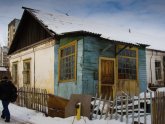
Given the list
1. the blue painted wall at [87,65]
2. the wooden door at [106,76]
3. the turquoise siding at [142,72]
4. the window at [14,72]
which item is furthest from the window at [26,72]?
the turquoise siding at [142,72]

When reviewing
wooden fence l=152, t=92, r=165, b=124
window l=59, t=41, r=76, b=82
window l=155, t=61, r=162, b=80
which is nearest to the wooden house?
window l=59, t=41, r=76, b=82

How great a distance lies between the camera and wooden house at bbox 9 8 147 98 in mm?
13805

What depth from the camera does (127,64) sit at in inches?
621

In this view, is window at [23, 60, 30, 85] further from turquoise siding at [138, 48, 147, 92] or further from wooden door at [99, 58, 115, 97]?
turquoise siding at [138, 48, 147, 92]

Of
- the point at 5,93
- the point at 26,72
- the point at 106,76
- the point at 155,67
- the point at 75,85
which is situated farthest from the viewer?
the point at 155,67

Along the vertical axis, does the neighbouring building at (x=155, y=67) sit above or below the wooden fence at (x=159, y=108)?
above

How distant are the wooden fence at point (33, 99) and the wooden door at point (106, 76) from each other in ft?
9.56

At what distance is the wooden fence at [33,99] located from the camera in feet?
40.2

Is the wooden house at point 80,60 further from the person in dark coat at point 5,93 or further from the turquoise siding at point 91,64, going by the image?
the person in dark coat at point 5,93

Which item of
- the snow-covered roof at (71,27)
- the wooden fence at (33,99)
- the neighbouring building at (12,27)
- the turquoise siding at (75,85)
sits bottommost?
the wooden fence at (33,99)

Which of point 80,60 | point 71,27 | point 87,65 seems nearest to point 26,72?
point 71,27

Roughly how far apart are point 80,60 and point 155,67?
30.2ft

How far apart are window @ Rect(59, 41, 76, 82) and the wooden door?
1.45 meters

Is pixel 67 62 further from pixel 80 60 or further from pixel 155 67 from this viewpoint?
pixel 155 67
